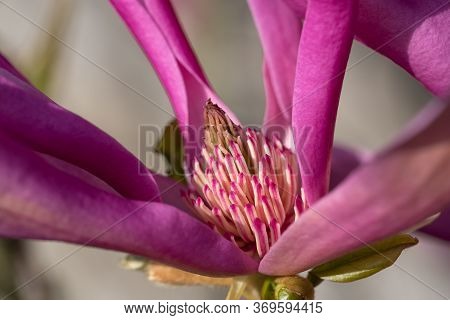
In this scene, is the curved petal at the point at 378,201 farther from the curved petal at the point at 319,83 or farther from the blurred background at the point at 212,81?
the blurred background at the point at 212,81

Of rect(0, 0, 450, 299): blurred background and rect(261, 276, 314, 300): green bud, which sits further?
rect(0, 0, 450, 299): blurred background

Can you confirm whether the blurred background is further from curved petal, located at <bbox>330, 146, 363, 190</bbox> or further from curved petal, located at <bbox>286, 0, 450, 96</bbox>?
curved petal, located at <bbox>286, 0, 450, 96</bbox>

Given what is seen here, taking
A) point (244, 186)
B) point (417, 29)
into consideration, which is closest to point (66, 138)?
point (244, 186)

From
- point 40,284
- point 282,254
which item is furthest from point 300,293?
point 40,284

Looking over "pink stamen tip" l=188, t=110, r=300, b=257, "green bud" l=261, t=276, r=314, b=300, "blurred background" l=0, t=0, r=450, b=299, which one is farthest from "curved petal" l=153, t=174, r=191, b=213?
"blurred background" l=0, t=0, r=450, b=299

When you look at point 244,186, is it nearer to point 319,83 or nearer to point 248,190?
point 248,190

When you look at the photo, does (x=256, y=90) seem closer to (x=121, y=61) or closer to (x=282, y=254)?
(x=121, y=61)
